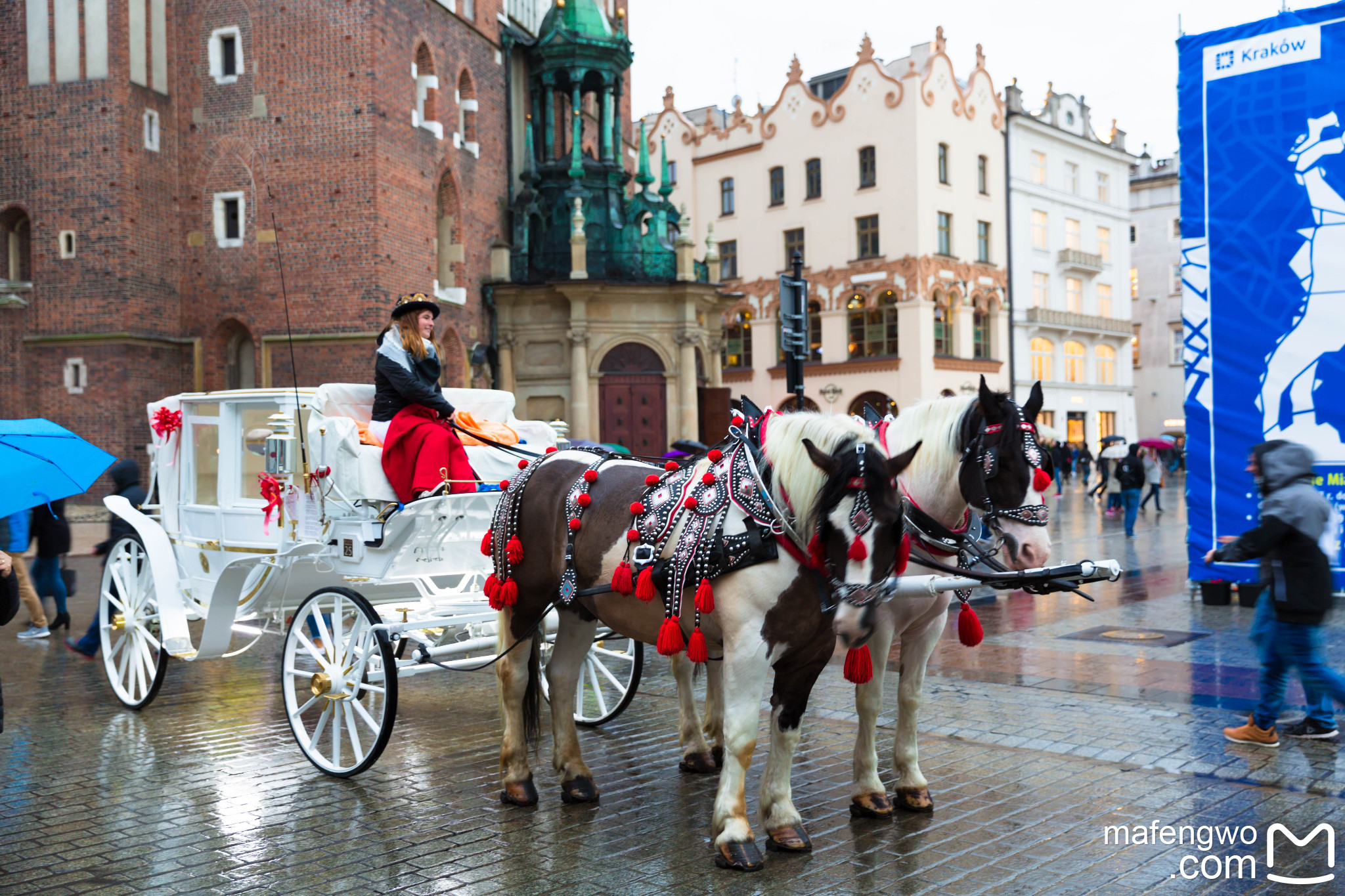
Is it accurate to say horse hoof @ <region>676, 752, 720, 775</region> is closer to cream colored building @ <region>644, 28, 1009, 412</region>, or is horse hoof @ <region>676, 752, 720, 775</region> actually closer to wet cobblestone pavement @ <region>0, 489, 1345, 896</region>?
wet cobblestone pavement @ <region>0, 489, 1345, 896</region>

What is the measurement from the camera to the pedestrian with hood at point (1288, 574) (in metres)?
6.16

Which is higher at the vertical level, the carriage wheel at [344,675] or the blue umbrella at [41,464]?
the blue umbrella at [41,464]

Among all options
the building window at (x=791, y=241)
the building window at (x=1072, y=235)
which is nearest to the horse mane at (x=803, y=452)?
the building window at (x=791, y=241)

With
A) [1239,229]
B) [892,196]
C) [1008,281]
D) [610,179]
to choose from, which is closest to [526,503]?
[1239,229]

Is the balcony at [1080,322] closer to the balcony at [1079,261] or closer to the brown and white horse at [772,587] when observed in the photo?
the balcony at [1079,261]

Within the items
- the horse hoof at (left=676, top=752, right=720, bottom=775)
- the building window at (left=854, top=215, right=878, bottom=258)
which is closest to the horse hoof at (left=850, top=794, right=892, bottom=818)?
the horse hoof at (left=676, top=752, right=720, bottom=775)

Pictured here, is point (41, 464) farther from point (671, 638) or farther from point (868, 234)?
point (868, 234)

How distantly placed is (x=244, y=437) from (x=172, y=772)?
7.37 feet

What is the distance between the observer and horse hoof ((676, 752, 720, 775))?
6152 millimetres

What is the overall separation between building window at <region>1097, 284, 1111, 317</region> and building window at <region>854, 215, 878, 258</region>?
1383 cm

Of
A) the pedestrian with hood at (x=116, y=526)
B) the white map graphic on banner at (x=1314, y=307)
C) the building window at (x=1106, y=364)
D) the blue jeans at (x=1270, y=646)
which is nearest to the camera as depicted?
the blue jeans at (x=1270, y=646)

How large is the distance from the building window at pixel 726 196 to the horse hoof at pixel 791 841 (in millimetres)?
44534

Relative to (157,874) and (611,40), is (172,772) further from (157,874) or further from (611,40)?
(611,40)

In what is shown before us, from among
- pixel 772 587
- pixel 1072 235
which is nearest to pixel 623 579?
pixel 772 587
